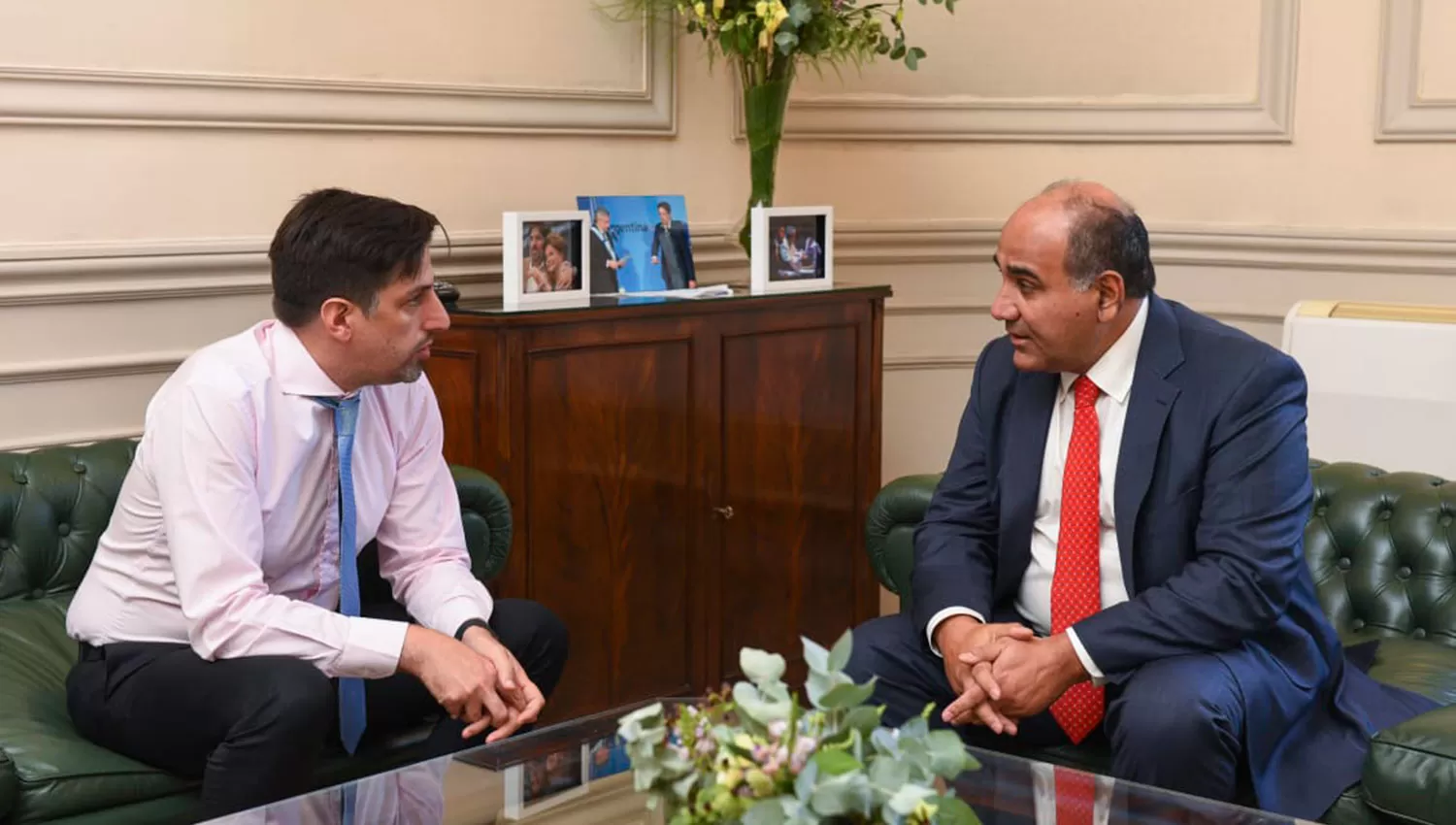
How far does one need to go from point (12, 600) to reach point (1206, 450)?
1957 millimetres

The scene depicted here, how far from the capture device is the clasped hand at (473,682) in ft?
7.85

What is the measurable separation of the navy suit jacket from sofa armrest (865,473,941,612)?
0.28 meters

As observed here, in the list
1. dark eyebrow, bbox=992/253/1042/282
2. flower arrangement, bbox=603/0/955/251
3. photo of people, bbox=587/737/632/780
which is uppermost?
flower arrangement, bbox=603/0/955/251

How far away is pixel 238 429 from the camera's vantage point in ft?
8.09

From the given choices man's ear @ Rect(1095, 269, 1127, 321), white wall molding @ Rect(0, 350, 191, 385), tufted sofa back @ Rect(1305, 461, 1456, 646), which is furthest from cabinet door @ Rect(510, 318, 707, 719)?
tufted sofa back @ Rect(1305, 461, 1456, 646)

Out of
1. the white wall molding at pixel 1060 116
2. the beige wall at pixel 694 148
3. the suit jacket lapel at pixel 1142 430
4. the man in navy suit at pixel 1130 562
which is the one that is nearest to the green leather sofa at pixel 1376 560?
the man in navy suit at pixel 1130 562

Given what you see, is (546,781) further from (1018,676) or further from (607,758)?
(1018,676)

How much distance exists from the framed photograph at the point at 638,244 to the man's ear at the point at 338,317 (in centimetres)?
113

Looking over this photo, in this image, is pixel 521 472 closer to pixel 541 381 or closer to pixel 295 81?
pixel 541 381

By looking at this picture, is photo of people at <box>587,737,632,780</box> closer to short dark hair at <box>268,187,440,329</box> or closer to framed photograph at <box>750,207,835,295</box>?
short dark hair at <box>268,187,440,329</box>

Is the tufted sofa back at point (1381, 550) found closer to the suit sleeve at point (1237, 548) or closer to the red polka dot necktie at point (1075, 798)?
the suit sleeve at point (1237, 548)

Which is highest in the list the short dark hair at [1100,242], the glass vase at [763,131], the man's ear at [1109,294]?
the glass vase at [763,131]

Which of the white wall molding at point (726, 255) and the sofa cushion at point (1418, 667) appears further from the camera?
the white wall molding at point (726, 255)

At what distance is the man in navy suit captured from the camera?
2422 mm
